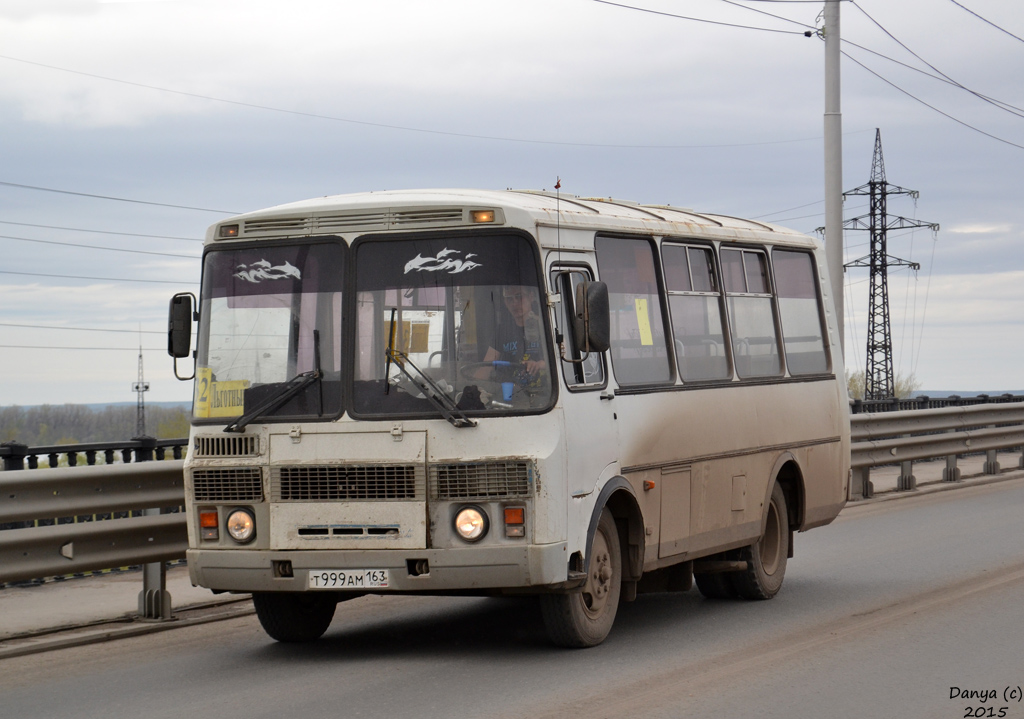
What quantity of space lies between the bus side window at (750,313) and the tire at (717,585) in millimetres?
1526

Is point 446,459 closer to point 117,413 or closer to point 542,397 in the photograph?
point 542,397

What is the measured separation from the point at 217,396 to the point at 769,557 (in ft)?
15.6

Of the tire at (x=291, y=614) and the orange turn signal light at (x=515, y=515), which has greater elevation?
the orange turn signal light at (x=515, y=515)

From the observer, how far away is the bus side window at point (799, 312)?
11645mm

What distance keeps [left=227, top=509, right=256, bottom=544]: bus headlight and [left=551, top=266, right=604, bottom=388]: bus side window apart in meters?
1.97

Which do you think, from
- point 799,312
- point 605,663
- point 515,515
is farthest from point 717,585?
point 515,515

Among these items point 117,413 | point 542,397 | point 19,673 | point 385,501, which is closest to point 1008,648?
point 542,397

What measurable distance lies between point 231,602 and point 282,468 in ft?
10.2

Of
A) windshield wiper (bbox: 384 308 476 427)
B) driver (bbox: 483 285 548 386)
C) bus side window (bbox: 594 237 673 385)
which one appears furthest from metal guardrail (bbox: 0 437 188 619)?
bus side window (bbox: 594 237 673 385)

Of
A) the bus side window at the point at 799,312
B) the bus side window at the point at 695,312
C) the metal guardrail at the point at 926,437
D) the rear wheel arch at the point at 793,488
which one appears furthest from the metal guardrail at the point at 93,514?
the metal guardrail at the point at 926,437

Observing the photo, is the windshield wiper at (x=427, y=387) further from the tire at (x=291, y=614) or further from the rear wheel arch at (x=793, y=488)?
the rear wheel arch at (x=793, y=488)

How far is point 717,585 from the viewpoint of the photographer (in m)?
10.9

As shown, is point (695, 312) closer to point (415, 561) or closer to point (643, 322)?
point (643, 322)

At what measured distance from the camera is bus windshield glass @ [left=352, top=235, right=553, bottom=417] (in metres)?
7.99
